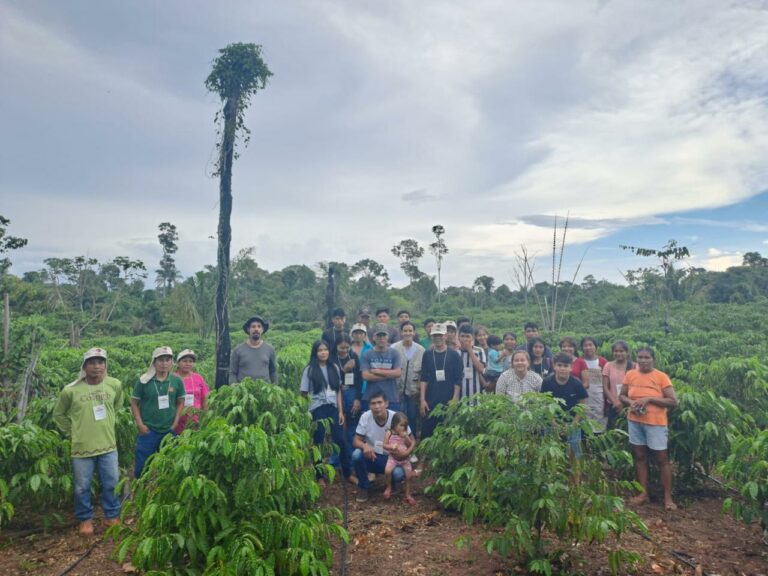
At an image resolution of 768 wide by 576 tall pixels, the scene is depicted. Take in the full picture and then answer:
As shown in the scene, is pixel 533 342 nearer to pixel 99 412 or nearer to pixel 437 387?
pixel 437 387

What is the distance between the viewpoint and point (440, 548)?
3.84 m

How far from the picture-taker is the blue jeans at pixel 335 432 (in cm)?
532

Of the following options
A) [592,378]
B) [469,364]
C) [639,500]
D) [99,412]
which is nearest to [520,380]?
→ [592,378]

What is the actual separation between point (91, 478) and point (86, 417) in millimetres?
495

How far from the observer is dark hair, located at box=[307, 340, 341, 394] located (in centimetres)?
536

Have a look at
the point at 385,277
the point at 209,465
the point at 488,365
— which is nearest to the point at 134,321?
the point at 385,277

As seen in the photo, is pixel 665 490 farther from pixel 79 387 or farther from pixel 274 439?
pixel 79 387

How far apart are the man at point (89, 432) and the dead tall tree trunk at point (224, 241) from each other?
12.8 ft

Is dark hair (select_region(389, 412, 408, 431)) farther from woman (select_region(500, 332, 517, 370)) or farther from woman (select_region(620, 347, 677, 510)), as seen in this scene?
woman (select_region(500, 332, 517, 370))

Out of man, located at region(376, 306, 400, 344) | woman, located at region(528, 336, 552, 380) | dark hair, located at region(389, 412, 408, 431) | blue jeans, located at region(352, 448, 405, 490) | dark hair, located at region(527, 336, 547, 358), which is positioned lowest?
blue jeans, located at region(352, 448, 405, 490)

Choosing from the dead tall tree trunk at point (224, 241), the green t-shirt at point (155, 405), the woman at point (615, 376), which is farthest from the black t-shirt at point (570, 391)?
the dead tall tree trunk at point (224, 241)

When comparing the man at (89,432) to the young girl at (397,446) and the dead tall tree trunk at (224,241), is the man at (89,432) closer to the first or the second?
the young girl at (397,446)

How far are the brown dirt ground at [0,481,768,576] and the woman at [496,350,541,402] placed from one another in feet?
4.13

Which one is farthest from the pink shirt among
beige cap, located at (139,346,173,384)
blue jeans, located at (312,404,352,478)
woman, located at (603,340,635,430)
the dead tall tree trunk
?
woman, located at (603,340,635,430)
